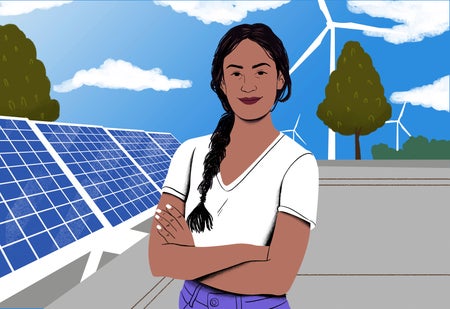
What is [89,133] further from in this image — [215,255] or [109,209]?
[215,255]

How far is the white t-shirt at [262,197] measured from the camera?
2.14 m

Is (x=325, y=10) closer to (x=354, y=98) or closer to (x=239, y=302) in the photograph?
(x=354, y=98)

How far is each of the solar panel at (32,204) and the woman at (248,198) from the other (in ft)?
18.3

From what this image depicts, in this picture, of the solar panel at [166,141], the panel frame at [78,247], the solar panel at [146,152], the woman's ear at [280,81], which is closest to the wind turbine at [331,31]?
the solar panel at [166,141]

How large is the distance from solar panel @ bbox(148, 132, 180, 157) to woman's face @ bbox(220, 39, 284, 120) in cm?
1856

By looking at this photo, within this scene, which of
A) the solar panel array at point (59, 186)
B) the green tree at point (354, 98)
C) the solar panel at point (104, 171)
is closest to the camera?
the solar panel array at point (59, 186)

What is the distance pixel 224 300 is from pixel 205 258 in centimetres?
22

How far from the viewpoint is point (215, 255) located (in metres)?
2.14

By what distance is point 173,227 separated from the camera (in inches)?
90.4

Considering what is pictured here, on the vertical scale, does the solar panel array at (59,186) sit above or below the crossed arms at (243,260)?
below

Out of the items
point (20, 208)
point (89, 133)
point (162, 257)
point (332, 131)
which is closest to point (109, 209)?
point (20, 208)

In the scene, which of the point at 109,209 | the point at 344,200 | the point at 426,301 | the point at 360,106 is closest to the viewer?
the point at 426,301

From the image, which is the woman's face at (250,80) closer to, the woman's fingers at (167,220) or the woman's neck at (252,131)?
the woman's neck at (252,131)

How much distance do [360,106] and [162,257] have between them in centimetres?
4068
